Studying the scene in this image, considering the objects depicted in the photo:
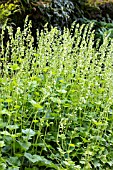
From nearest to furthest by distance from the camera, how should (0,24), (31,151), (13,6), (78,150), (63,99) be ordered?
(31,151), (78,150), (63,99), (0,24), (13,6)

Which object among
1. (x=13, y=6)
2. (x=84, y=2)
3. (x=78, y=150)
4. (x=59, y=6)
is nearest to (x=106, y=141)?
(x=78, y=150)

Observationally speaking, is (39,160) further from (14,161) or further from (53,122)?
(53,122)

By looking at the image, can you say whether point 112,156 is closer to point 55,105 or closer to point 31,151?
point 55,105

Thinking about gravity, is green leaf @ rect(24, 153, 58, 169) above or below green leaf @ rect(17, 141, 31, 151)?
below

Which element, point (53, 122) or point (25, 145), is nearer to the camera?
point (25, 145)

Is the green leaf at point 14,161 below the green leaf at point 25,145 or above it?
below

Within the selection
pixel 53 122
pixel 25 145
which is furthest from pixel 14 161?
pixel 53 122

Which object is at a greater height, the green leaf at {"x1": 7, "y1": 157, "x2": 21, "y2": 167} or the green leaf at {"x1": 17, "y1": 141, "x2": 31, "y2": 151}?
the green leaf at {"x1": 17, "y1": 141, "x2": 31, "y2": 151}

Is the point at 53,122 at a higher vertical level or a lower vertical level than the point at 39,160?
higher

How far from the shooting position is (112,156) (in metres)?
2.41

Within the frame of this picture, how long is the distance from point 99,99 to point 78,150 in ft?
1.77

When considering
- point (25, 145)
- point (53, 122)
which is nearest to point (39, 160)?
point (25, 145)

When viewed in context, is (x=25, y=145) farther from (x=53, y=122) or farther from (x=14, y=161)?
(x=53, y=122)

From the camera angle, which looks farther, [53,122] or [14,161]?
[53,122]
